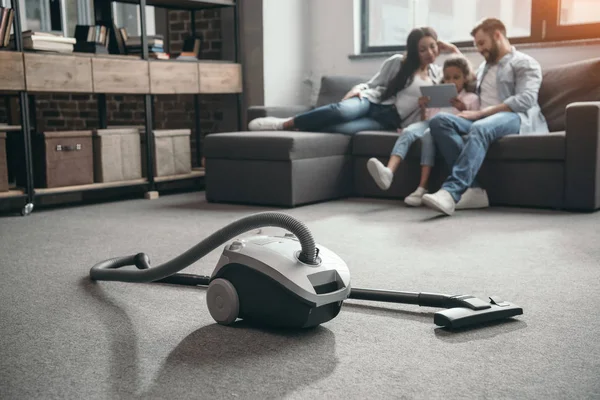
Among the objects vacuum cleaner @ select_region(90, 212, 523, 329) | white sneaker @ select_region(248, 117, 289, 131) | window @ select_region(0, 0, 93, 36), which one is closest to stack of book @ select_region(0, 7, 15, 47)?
white sneaker @ select_region(248, 117, 289, 131)

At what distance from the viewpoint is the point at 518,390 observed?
126 centimetres

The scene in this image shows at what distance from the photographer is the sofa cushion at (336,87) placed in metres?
4.70

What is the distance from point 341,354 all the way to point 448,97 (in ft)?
8.69

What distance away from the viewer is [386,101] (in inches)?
173

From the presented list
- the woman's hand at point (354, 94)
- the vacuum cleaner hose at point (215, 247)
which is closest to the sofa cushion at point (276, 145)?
the woman's hand at point (354, 94)

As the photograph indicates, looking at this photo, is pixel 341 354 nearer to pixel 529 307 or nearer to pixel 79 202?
pixel 529 307

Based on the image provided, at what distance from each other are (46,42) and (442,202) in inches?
88.1

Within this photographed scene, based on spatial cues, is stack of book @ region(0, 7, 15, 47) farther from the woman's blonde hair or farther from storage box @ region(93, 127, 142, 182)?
the woman's blonde hair

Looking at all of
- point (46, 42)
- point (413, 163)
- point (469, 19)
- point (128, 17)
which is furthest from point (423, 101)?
point (128, 17)

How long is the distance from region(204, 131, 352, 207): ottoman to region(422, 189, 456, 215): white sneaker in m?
0.75

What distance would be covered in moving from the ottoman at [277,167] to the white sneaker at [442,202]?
0.75 meters

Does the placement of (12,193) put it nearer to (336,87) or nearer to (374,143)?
(374,143)

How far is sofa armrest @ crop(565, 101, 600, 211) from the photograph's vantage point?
11.1 feet

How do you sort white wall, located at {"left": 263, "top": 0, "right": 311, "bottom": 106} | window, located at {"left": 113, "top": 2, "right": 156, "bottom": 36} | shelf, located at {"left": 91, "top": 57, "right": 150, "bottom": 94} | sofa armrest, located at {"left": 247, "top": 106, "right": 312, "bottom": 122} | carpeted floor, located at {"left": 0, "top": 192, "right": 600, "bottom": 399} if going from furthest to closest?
window, located at {"left": 113, "top": 2, "right": 156, "bottom": 36} → white wall, located at {"left": 263, "top": 0, "right": 311, "bottom": 106} → sofa armrest, located at {"left": 247, "top": 106, "right": 312, "bottom": 122} → shelf, located at {"left": 91, "top": 57, "right": 150, "bottom": 94} → carpeted floor, located at {"left": 0, "top": 192, "right": 600, "bottom": 399}
